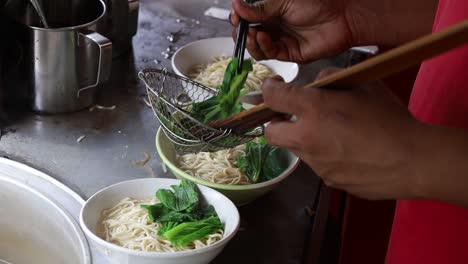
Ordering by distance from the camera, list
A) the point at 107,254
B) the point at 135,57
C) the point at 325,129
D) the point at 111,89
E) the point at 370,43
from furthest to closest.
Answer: the point at 135,57, the point at 111,89, the point at 370,43, the point at 107,254, the point at 325,129

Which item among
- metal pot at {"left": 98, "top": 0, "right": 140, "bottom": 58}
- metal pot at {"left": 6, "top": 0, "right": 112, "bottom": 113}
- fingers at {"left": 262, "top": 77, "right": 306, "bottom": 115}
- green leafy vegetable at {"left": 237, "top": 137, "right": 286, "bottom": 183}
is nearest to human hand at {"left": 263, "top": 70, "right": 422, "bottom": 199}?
fingers at {"left": 262, "top": 77, "right": 306, "bottom": 115}

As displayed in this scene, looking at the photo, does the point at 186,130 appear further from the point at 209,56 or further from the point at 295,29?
the point at 209,56

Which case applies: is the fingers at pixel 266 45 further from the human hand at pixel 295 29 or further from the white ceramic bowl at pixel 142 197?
the white ceramic bowl at pixel 142 197

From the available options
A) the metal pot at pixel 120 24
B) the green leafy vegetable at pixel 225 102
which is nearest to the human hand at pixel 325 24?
the green leafy vegetable at pixel 225 102

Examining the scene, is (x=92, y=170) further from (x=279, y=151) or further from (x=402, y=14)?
(x=402, y=14)

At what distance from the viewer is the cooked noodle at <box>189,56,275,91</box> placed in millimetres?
1678

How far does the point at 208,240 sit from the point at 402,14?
0.61m

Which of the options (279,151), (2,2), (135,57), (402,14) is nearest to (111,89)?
(135,57)

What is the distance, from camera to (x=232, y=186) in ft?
4.00

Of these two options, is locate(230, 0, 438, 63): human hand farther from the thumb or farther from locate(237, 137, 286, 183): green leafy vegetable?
locate(237, 137, 286, 183): green leafy vegetable

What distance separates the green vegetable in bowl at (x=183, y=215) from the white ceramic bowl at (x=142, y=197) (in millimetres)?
22

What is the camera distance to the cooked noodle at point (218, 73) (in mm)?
1678

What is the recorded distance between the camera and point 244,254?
1.20m

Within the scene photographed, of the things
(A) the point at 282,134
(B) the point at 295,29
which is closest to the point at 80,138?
(B) the point at 295,29
